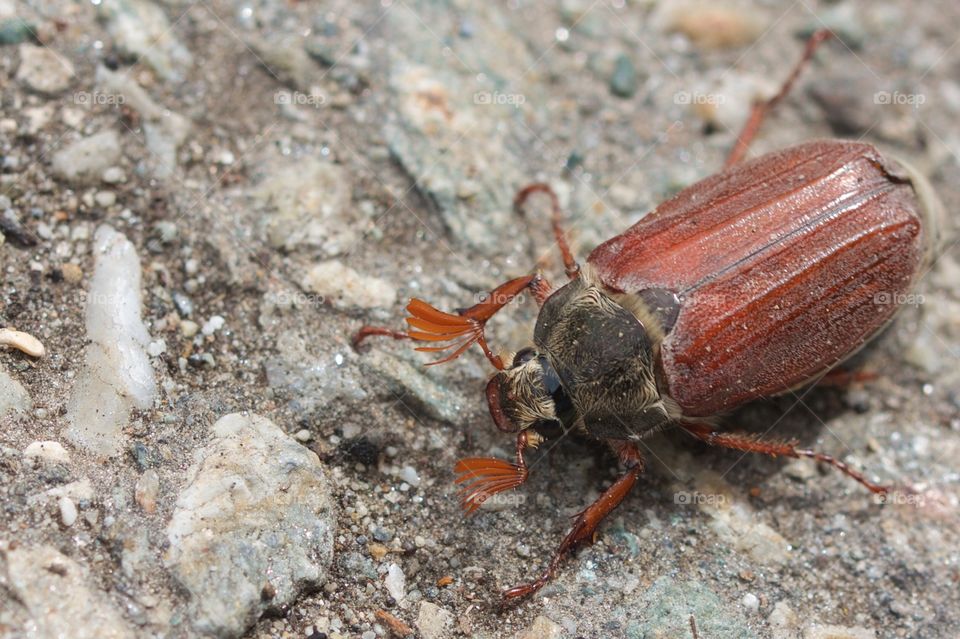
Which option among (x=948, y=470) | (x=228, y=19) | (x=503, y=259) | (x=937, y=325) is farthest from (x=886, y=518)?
(x=228, y=19)

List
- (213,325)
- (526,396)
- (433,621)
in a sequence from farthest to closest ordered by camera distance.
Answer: (213,325) < (526,396) < (433,621)

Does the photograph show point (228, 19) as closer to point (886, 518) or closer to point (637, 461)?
point (637, 461)

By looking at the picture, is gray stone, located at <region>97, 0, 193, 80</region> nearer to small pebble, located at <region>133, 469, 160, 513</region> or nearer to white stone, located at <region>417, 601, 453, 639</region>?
small pebble, located at <region>133, 469, 160, 513</region>

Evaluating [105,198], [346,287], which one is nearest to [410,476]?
[346,287]

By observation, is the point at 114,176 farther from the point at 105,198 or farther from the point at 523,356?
the point at 523,356

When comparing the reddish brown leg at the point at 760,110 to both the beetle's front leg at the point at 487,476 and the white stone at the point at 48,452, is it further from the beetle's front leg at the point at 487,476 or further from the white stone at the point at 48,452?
the white stone at the point at 48,452

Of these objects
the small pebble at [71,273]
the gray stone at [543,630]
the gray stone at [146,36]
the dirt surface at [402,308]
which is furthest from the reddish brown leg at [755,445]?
the gray stone at [146,36]

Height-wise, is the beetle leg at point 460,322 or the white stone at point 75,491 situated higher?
the beetle leg at point 460,322
